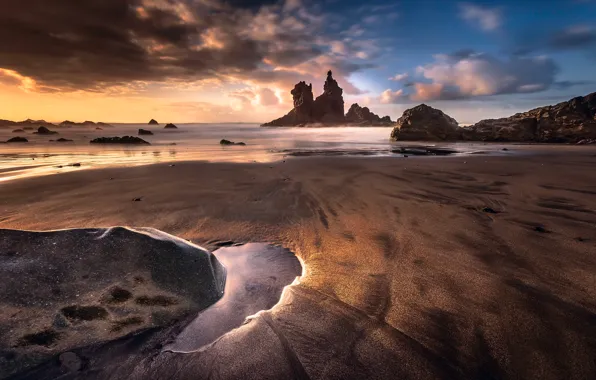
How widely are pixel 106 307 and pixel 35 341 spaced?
347 millimetres

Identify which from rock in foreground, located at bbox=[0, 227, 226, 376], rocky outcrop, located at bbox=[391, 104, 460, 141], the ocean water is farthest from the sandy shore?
rocky outcrop, located at bbox=[391, 104, 460, 141]

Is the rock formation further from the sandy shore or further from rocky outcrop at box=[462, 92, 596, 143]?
the sandy shore

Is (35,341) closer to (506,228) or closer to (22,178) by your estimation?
(506,228)

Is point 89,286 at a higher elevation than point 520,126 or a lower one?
lower

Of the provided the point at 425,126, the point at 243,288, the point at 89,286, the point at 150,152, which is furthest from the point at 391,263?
the point at 425,126

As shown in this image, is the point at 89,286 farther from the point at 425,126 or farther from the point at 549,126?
the point at 549,126

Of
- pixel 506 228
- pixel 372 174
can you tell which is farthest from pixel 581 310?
pixel 372 174

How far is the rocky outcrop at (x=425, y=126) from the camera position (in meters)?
23.3

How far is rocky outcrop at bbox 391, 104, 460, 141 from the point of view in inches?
917

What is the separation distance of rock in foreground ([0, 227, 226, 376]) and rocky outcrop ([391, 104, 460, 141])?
24214 millimetres

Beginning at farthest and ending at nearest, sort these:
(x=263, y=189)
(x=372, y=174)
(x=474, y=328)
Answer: (x=372, y=174) < (x=263, y=189) < (x=474, y=328)

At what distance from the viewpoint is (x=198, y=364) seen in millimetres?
1564

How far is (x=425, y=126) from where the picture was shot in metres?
23.4

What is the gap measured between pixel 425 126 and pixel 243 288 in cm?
2450
